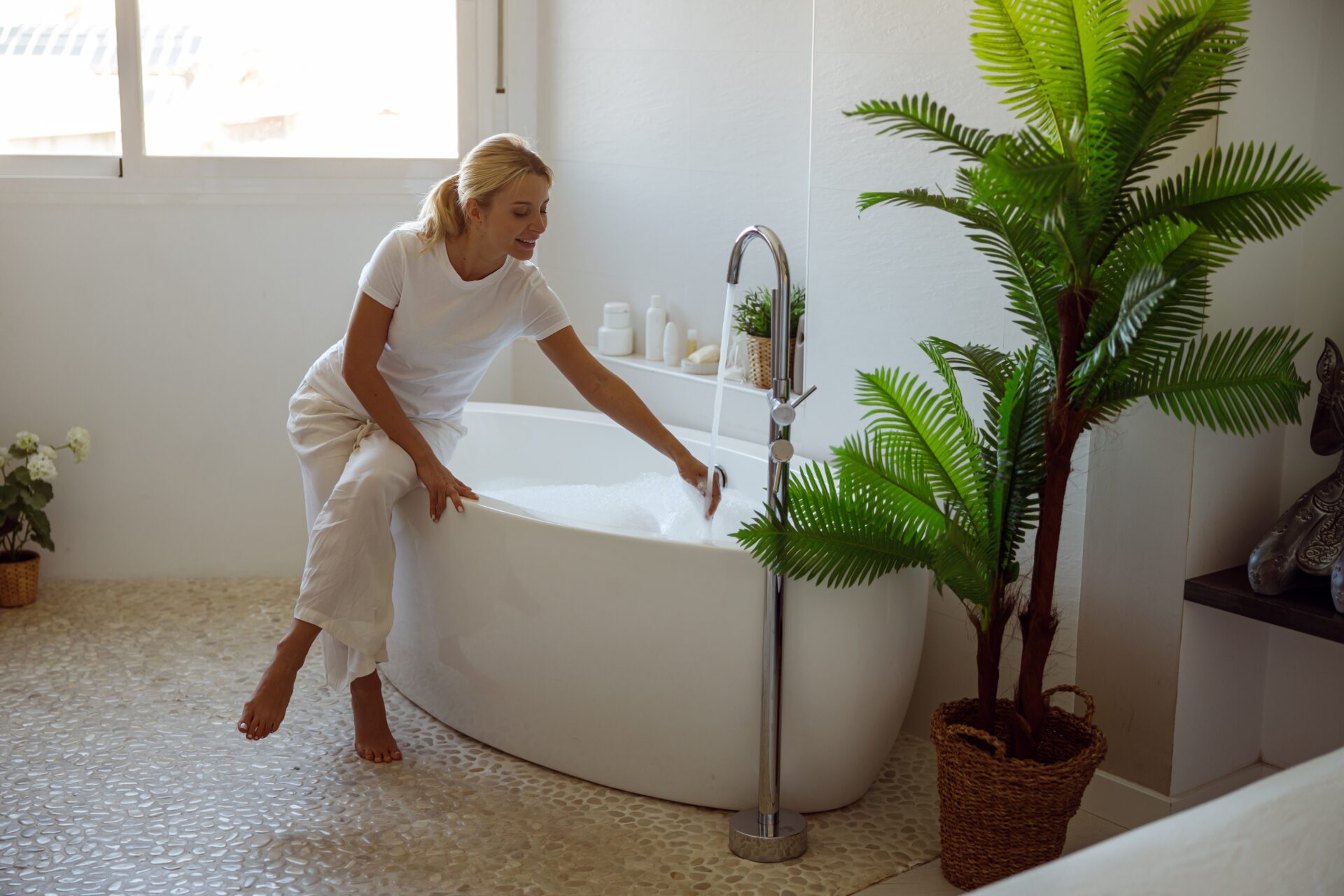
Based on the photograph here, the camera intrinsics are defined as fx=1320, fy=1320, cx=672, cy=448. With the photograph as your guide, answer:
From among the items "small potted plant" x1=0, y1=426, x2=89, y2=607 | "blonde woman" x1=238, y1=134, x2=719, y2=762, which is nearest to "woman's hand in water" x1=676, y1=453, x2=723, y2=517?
"blonde woman" x1=238, y1=134, x2=719, y2=762

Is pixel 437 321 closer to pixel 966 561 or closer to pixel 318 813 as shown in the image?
pixel 318 813

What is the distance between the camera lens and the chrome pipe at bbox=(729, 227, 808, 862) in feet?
7.14

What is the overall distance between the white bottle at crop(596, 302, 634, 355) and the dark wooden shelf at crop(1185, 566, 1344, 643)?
1824 mm

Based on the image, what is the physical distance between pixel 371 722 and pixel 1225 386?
1.71 m

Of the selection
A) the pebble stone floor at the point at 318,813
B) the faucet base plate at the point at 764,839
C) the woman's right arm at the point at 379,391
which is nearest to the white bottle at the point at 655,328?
the woman's right arm at the point at 379,391

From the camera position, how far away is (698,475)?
2695 millimetres

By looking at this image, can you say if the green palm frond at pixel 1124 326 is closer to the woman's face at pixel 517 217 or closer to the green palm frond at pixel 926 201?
the green palm frond at pixel 926 201

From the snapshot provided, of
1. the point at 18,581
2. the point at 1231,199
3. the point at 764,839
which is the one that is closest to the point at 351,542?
the point at 764,839

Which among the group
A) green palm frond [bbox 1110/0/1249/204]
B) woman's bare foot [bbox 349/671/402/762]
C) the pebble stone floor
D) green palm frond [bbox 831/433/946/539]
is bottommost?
the pebble stone floor

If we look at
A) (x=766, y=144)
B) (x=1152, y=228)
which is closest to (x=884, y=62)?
(x=766, y=144)

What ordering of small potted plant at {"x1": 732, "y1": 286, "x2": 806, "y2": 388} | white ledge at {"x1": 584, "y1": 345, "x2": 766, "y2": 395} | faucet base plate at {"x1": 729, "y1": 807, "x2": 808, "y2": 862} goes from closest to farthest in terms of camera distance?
faucet base plate at {"x1": 729, "y1": 807, "x2": 808, "y2": 862}, small potted plant at {"x1": 732, "y1": 286, "x2": 806, "y2": 388}, white ledge at {"x1": 584, "y1": 345, "x2": 766, "y2": 395}

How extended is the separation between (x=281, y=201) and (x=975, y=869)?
2545 millimetres

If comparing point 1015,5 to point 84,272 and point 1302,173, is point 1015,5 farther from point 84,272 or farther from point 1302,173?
point 84,272

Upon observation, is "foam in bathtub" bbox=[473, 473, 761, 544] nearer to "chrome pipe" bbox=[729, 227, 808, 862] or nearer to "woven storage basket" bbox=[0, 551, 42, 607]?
"chrome pipe" bbox=[729, 227, 808, 862]
